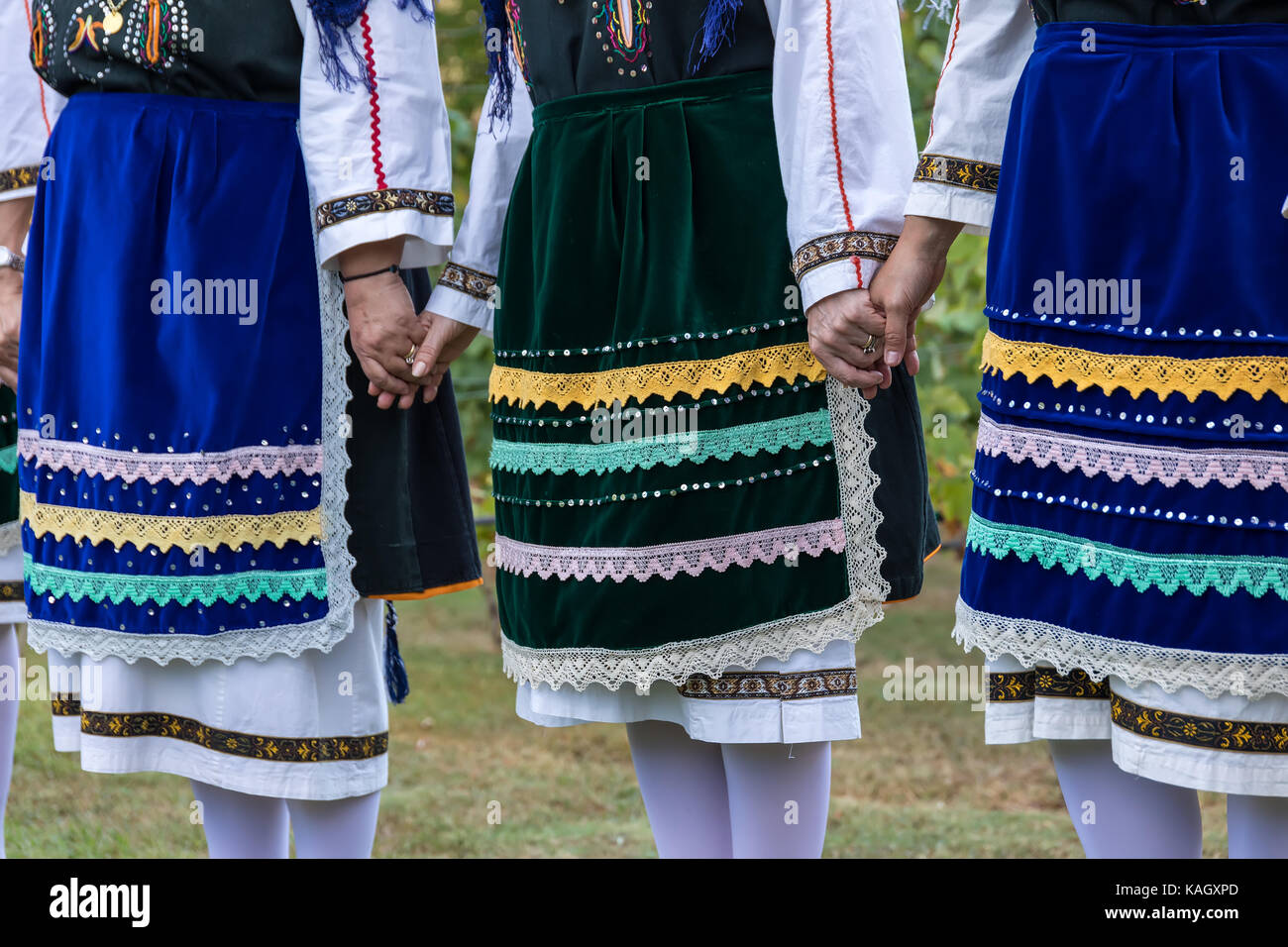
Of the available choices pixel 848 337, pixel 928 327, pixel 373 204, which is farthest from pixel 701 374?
pixel 928 327

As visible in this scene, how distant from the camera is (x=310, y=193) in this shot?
2.35 meters

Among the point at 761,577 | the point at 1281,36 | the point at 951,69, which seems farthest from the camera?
the point at 761,577

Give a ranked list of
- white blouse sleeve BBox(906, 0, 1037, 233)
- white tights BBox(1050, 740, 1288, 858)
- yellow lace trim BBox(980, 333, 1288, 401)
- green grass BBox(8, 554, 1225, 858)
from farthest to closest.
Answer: green grass BBox(8, 554, 1225, 858) → white blouse sleeve BBox(906, 0, 1037, 233) → white tights BBox(1050, 740, 1288, 858) → yellow lace trim BBox(980, 333, 1288, 401)

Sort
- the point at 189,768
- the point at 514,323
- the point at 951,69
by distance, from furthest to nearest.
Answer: the point at 189,768 → the point at 514,323 → the point at 951,69

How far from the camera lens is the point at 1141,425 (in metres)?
1.72

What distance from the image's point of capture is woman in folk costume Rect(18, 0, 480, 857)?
229cm

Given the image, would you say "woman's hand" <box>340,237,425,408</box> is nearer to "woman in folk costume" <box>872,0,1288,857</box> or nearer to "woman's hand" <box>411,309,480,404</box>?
"woman's hand" <box>411,309,480,404</box>

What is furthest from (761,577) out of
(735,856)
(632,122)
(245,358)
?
(245,358)

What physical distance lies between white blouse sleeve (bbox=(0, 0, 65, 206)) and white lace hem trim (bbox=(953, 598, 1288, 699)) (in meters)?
1.88

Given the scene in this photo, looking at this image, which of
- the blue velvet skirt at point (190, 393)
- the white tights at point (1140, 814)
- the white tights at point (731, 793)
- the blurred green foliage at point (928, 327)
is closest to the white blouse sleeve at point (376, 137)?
the blue velvet skirt at point (190, 393)

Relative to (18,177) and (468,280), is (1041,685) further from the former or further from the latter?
(18,177)

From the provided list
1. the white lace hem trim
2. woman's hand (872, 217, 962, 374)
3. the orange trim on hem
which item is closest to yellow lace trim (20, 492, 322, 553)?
the orange trim on hem

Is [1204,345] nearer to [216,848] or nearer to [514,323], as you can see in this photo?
[514,323]

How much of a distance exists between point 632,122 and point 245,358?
0.72 meters
